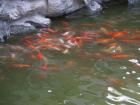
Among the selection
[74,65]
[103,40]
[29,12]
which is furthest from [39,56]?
[29,12]

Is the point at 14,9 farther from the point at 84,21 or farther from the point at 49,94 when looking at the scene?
the point at 49,94

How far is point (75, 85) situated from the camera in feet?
22.0

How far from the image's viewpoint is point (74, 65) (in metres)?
7.43

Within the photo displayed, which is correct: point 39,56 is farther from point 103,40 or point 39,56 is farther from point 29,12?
point 29,12

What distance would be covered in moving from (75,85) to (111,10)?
478 centimetres

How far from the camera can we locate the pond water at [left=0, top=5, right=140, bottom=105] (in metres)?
6.35

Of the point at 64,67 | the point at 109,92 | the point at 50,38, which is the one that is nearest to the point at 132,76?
the point at 109,92

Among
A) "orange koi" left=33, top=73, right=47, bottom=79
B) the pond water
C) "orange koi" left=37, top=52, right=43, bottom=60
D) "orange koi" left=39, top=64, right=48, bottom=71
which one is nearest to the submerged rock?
the pond water

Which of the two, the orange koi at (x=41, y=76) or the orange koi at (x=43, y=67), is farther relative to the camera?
the orange koi at (x=43, y=67)

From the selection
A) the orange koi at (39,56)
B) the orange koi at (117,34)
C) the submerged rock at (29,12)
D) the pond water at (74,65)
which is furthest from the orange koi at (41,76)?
the orange koi at (117,34)

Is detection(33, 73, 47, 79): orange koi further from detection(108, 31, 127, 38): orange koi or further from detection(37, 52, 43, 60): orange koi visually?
detection(108, 31, 127, 38): orange koi

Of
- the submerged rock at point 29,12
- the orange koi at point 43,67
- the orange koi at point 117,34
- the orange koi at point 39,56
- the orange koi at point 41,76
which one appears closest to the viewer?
the orange koi at point 41,76

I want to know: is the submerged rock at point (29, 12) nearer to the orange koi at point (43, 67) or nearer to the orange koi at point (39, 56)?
the orange koi at point (39, 56)

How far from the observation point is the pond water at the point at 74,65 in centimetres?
635
